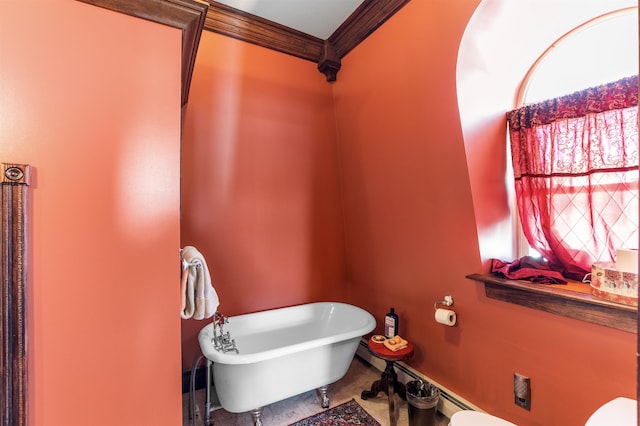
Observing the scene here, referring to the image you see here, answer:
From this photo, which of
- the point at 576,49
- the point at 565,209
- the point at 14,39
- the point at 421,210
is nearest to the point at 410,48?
the point at 576,49

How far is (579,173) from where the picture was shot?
5.01 feet

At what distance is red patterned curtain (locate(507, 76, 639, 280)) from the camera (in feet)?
4.48

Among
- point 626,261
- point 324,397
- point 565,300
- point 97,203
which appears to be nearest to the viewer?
point 97,203

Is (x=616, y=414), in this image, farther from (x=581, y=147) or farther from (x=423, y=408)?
(x=581, y=147)

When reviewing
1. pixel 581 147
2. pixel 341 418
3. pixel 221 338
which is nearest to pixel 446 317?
pixel 341 418

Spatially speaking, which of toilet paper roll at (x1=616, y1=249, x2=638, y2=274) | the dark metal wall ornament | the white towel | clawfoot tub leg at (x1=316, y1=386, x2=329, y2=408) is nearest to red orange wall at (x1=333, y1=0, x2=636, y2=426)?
toilet paper roll at (x1=616, y1=249, x2=638, y2=274)

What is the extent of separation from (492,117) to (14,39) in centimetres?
227

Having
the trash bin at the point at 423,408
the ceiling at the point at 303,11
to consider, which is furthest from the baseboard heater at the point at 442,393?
the ceiling at the point at 303,11

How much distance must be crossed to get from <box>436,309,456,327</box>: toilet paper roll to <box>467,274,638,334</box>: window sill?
25 centimetres

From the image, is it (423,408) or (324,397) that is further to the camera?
(324,397)

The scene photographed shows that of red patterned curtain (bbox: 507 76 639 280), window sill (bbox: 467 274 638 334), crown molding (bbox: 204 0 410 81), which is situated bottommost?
window sill (bbox: 467 274 638 334)

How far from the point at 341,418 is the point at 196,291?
1298 millimetres

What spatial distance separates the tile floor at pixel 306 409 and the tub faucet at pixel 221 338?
0.41 meters

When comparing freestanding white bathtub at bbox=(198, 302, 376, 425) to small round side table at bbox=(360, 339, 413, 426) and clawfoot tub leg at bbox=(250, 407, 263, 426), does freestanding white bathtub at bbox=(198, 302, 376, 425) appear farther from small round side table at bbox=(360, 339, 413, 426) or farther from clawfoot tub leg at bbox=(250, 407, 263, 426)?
small round side table at bbox=(360, 339, 413, 426)
